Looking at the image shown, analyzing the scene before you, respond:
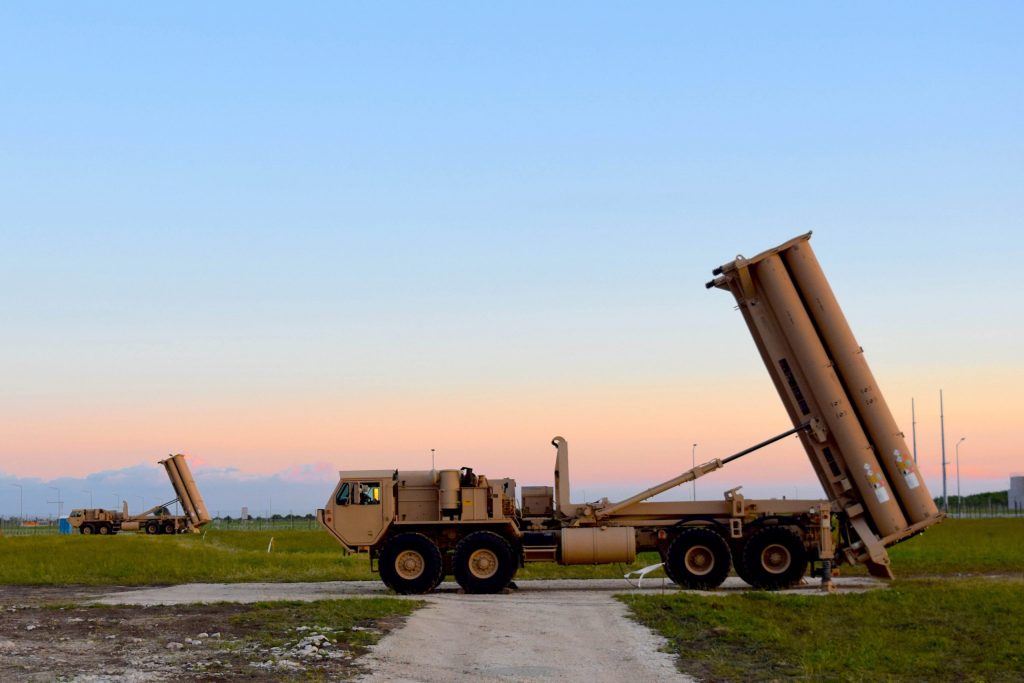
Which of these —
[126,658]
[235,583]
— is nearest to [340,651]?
[126,658]

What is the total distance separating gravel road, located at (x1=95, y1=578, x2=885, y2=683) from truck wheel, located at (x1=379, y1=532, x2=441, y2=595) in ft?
1.51

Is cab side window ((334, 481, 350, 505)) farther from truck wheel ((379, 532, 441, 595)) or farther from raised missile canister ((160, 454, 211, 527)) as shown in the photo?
raised missile canister ((160, 454, 211, 527))

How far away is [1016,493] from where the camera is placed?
130m

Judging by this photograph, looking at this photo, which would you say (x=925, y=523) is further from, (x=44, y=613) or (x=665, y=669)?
(x=44, y=613)

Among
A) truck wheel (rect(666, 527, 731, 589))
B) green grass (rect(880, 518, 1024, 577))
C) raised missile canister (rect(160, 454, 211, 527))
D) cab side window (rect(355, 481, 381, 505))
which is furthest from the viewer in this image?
raised missile canister (rect(160, 454, 211, 527))

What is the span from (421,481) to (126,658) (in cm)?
1317

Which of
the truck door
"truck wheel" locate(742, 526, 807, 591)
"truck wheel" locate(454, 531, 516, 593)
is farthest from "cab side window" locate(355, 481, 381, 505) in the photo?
"truck wheel" locate(742, 526, 807, 591)

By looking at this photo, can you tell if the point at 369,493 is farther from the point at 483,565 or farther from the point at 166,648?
the point at 166,648

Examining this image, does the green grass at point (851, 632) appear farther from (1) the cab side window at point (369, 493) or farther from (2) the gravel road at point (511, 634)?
(1) the cab side window at point (369, 493)

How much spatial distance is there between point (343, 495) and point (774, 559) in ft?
32.7

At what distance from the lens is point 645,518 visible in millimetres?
28562

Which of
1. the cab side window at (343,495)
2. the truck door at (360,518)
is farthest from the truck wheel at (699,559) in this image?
the cab side window at (343,495)

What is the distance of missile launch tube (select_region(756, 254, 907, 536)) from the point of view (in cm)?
2652

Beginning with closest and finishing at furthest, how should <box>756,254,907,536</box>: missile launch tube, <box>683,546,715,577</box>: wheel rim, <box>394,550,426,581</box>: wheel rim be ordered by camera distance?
1. <box>756,254,907,536</box>: missile launch tube
2. <box>683,546,715,577</box>: wheel rim
3. <box>394,550,426,581</box>: wheel rim
